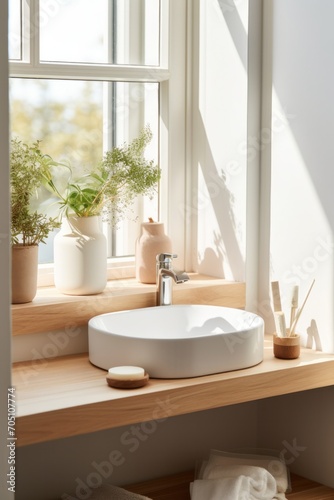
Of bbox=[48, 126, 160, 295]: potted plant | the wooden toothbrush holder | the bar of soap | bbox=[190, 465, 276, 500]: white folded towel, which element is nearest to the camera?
the bar of soap

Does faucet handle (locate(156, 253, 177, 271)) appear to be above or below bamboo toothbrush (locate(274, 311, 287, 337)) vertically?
above

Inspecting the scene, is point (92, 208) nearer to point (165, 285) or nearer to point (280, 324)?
point (165, 285)

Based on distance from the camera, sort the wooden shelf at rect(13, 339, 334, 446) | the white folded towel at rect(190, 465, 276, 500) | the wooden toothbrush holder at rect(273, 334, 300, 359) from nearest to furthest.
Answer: the wooden shelf at rect(13, 339, 334, 446) → the white folded towel at rect(190, 465, 276, 500) → the wooden toothbrush holder at rect(273, 334, 300, 359)

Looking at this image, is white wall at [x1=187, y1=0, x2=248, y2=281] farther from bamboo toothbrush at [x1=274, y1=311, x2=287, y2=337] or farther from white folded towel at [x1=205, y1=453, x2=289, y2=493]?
white folded towel at [x1=205, y1=453, x2=289, y2=493]

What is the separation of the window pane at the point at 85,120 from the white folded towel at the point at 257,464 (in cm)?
81

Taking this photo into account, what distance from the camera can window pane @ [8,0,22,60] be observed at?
111 inches

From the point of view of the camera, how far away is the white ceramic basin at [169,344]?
2504 millimetres

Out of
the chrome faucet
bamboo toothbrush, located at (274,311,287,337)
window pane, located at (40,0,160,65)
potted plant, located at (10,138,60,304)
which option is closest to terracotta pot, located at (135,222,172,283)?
the chrome faucet

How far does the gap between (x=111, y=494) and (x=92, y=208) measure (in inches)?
35.8

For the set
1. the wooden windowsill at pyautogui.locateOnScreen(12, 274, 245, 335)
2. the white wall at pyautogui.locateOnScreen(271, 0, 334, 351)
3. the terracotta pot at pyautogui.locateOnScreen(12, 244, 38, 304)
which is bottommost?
the wooden windowsill at pyautogui.locateOnScreen(12, 274, 245, 335)

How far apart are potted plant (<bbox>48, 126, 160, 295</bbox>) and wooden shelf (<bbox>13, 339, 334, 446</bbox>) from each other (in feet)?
0.87

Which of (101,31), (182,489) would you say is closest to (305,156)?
(101,31)

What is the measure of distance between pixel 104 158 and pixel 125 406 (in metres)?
0.99

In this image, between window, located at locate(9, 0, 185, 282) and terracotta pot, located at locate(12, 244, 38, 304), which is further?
window, located at locate(9, 0, 185, 282)
